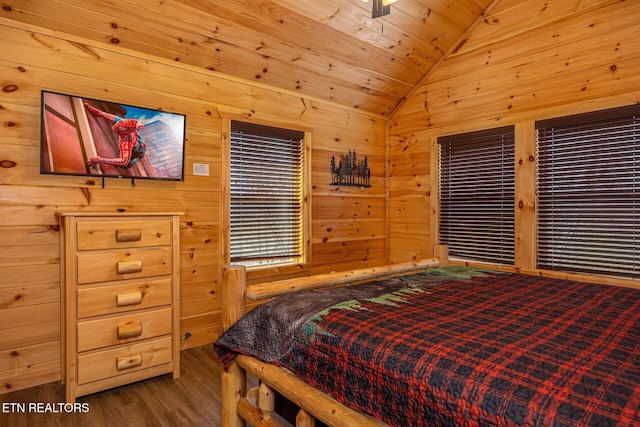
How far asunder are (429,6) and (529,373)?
330 centimetres

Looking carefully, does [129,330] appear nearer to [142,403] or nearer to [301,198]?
[142,403]

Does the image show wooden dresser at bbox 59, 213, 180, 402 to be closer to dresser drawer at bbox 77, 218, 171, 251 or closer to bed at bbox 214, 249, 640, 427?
dresser drawer at bbox 77, 218, 171, 251

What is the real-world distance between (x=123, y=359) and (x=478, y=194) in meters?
3.40

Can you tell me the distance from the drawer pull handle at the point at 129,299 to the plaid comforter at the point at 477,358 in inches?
34.0

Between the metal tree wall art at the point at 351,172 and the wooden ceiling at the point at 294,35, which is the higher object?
the wooden ceiling at the point at 294,35

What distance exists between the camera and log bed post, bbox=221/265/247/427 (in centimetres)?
176

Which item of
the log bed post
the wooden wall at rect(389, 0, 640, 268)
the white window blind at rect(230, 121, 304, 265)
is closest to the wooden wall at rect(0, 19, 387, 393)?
the white window blind at rect(230, 121, 304, 265)

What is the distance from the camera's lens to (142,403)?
2.20 m

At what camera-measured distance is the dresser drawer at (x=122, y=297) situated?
219cm

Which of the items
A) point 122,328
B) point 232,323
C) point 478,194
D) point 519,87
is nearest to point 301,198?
point 478,194

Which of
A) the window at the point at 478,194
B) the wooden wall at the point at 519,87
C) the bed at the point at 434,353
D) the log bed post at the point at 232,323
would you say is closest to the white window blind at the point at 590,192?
the wooden wall at the point at 519,87

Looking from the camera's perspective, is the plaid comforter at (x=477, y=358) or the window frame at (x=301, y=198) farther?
the window frame at (x=301, y=198)

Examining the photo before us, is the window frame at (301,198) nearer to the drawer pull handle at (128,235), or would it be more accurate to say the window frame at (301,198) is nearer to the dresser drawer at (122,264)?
the dresser drawer at (122,264)

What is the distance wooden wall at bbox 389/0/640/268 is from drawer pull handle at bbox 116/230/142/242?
299 cm
